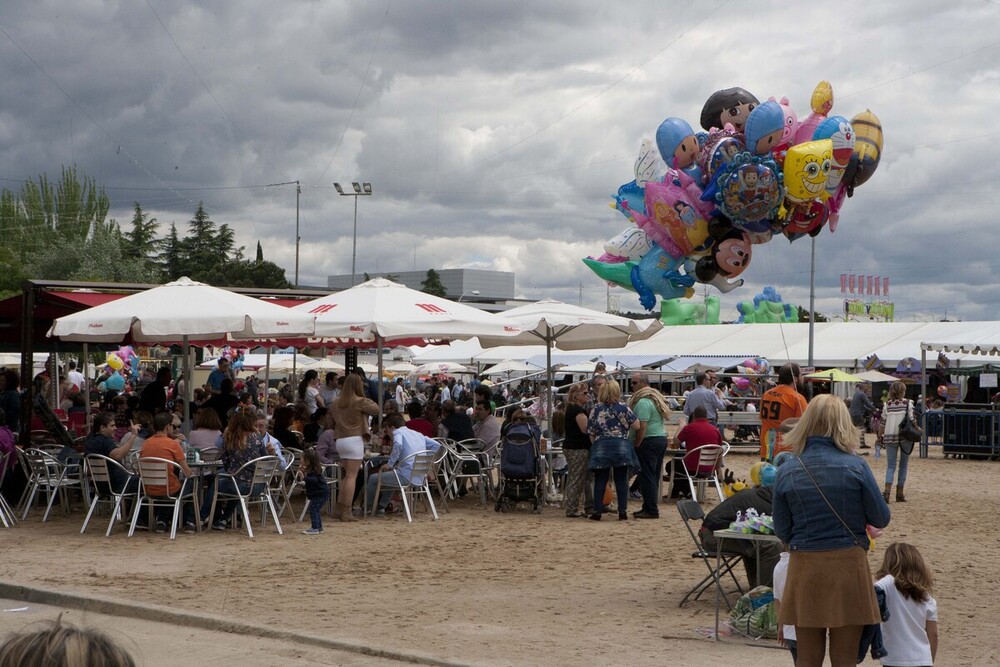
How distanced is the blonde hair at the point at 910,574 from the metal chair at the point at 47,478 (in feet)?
30.1

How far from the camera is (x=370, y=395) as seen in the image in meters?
20.5

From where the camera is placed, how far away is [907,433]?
46.6 ft

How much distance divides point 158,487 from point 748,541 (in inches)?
232

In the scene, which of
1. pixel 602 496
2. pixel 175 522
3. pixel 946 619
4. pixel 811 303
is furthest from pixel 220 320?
pixel 811 303

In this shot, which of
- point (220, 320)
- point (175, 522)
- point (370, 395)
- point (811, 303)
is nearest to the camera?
point (175, 522)

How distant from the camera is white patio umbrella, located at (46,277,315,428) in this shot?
1154cm

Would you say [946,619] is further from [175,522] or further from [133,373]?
[133,373]

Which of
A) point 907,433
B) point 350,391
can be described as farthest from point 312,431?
point 907,433

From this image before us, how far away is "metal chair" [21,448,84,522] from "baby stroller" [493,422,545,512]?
15.2ft

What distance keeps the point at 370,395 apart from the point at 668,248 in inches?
250

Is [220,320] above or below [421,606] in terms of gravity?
above

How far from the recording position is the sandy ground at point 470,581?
6.73 m

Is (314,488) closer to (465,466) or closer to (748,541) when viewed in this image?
(465,466)

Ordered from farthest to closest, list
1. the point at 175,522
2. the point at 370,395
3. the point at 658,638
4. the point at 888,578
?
the point at 370,395 → the point at 175,522 → the point at 658,638 → the point at 888,578
